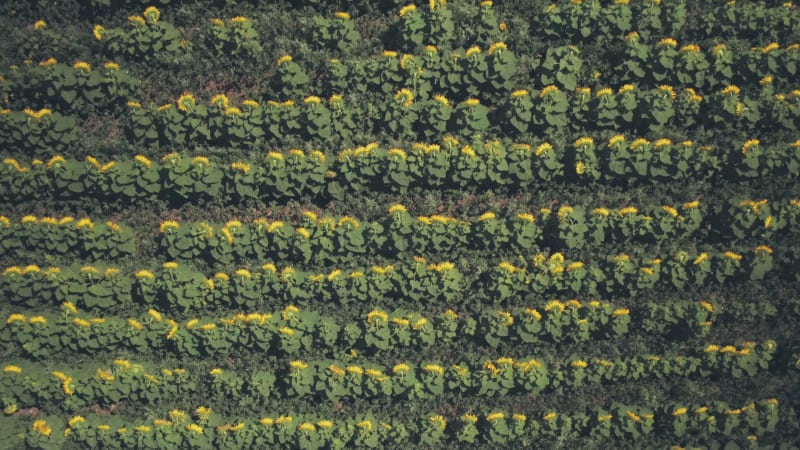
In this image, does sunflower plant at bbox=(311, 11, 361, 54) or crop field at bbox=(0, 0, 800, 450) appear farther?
sunflower plant at bbox=(311, 11, 361, 54)

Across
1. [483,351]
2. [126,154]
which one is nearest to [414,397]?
[483,351]

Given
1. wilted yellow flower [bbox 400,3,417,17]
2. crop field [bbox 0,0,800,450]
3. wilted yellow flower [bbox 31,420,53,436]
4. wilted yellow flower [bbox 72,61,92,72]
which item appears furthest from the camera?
wilted yellow flower [bbox 400,3,417,17]

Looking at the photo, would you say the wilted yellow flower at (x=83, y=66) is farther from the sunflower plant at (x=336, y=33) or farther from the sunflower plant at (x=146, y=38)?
the sunflower plant at (x=336, y=33)

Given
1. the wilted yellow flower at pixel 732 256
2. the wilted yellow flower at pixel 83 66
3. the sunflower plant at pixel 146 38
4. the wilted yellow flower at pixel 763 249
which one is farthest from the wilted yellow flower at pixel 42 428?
the wilted yellow flower at pixel 763 249

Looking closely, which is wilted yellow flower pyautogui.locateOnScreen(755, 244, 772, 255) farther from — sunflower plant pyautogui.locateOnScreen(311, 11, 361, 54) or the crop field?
sunflower plant pyautogui.locateOnScreen(311, 11, 361, 54)

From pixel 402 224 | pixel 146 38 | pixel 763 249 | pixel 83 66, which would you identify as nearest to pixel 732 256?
pixel 763 249

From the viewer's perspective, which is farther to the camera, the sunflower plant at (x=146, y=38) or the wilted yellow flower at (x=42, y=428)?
the sunflower plant at (x=146, y=38)

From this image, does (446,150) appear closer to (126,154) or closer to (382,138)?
(382,138)

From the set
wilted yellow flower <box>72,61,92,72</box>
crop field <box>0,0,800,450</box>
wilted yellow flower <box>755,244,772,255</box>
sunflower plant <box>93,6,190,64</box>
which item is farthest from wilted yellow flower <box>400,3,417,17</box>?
wilted yellow flower <box>755,244,772,255</box>

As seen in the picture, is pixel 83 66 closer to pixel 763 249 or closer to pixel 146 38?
pixel 146 38
